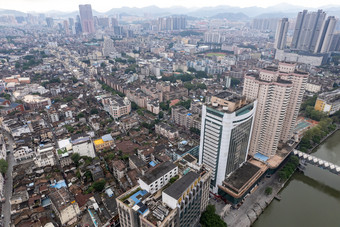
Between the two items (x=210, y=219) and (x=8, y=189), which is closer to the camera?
(x=210, y=219)

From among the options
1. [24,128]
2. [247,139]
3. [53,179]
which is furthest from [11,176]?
[247,139]

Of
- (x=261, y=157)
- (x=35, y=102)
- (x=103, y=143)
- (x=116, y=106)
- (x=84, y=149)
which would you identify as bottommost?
(x=103, y=143)

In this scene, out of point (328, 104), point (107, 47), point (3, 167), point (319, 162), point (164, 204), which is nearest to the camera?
point (164, 204)

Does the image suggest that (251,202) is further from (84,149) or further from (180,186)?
(84,149)

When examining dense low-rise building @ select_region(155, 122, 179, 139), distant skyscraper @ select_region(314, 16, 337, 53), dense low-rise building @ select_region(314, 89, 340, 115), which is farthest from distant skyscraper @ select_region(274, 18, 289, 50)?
dense low-rise building @ select_region(155, 122, 179, 139)

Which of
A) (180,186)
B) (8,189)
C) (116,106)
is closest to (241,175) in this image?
(180,186)

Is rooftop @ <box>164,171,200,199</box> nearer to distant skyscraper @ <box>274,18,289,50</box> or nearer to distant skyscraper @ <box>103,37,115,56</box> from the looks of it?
distant skyscraper @ <box>103,37,115,56</box>
